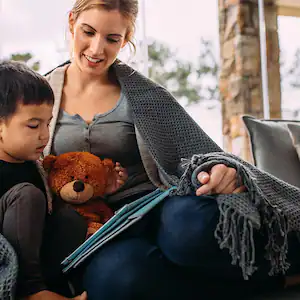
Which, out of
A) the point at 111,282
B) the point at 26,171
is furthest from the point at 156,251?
the point at 26,171

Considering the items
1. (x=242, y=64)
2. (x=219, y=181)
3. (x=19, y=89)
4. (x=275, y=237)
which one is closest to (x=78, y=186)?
(x=19, y=89)

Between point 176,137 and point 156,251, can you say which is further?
point 176,137

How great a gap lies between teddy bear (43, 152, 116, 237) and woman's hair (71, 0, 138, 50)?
0.43 metres

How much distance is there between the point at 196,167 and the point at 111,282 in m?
0.30

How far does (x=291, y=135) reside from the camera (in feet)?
6.05

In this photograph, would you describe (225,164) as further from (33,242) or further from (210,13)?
(210,13)

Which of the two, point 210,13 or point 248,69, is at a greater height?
point 210,13

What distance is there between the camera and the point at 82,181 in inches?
45.2

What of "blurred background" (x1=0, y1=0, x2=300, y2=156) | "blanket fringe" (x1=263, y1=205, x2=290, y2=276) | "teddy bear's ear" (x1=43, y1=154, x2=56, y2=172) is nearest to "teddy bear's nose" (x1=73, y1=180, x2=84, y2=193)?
"teddy bear's ear" (x1=43, y1=154, x2=56, y2=172)

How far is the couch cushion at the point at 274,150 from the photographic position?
178 centimetres

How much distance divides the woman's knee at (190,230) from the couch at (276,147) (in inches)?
37.3

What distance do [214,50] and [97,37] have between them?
2712 millimetres

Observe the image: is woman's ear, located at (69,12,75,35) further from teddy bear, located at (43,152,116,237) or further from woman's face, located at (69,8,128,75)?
teddy bear, located at (43,152,116,237)

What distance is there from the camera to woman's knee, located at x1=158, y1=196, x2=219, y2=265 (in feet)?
2.84
